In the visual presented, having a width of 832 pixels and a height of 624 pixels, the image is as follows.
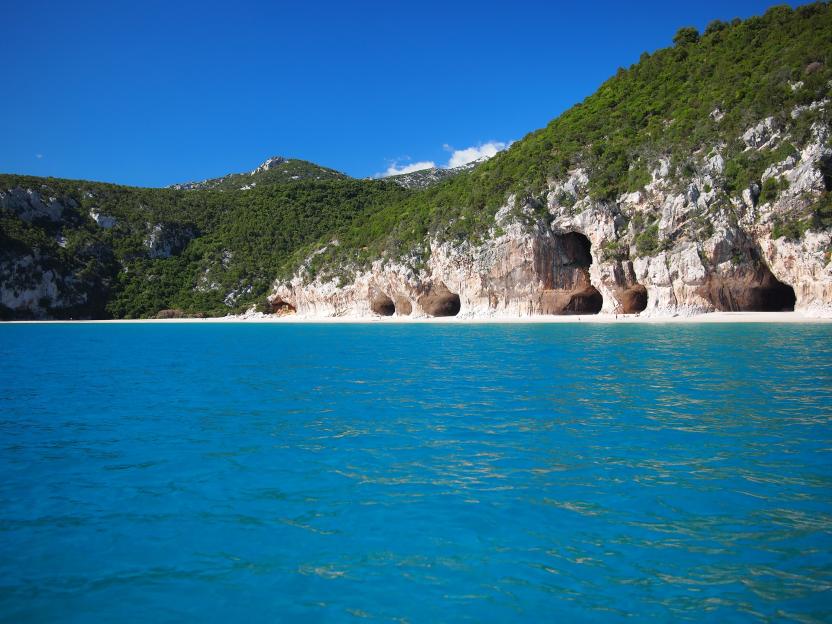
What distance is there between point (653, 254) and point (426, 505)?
4452cm

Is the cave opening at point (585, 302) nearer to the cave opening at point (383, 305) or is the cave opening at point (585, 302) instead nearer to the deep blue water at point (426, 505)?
the cave opening at point (383, 305)

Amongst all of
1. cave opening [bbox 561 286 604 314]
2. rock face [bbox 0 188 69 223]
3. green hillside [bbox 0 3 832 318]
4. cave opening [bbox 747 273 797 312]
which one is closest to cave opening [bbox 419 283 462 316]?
green hillside [bbox 0 3 832 318]

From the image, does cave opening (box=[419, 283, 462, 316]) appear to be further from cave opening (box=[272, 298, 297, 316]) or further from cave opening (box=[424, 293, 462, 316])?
cave opening (box=[272, 298, 297, 316])

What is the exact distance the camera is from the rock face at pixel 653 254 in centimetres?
3897

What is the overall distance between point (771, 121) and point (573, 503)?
48.4 m

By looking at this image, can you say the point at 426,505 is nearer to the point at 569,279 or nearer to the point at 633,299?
the point at 633,299

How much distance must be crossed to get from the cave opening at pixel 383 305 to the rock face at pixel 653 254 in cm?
387

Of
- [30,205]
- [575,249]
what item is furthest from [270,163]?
[575,249]

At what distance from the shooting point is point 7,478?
24.7ft

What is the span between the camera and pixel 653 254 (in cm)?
4528

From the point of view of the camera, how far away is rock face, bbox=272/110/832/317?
39.0 m

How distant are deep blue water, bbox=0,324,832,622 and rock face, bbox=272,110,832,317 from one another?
1255 inches

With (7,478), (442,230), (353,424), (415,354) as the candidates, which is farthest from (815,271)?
(7,478)

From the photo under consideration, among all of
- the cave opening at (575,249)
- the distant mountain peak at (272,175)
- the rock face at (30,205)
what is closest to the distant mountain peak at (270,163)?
the distant mountain peak at (272,175)
